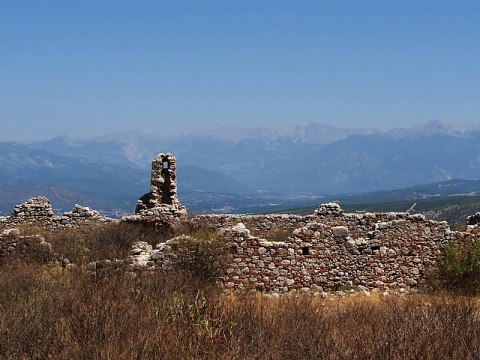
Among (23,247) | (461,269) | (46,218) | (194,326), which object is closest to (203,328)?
(194,326)

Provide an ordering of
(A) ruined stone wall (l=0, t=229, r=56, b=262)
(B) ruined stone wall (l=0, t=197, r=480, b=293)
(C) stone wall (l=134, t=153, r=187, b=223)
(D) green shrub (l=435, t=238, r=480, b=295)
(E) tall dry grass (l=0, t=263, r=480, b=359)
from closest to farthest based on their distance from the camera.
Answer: (E) tall dry grass (l=0, t=263, r=480, b=359), (D) green shrub (l=435, t=238, r=480, b=295), (B) ruined stone wall (l=0, t=197, r=480, b=293), (A) ruined stone wall (l=0, t=229, r=56, b=262), (C) stone wall (l=134, t=153, r=187, b=223)

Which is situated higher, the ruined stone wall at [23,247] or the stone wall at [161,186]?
the stone wall at [161,186]

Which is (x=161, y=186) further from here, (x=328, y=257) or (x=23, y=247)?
(x=328, y=257)

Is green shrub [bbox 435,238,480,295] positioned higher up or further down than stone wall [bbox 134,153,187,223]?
further down

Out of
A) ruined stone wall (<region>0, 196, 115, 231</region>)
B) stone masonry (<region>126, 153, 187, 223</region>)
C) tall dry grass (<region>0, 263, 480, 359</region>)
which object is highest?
stone masonry (<region>126, 153, 187, 223</region>)

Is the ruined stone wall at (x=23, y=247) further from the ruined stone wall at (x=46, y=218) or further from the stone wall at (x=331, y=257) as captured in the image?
the ruined stone wall at (x=46, y=218)

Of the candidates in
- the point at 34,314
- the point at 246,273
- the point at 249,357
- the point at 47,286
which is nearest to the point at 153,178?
Result: the point at 246,273

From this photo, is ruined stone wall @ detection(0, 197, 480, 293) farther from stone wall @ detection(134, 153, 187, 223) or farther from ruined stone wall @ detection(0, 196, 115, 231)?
stone wall @ detection(134, 153, 187, 223)

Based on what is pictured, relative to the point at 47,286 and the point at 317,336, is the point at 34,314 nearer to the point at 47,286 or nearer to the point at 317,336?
the point at 47,286

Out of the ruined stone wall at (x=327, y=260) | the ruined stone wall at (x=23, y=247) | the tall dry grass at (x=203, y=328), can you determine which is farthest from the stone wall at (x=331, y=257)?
the ruined stone wall at (x=23, y=247)

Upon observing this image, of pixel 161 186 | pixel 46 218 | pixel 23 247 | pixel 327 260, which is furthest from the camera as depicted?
pixel 161 186

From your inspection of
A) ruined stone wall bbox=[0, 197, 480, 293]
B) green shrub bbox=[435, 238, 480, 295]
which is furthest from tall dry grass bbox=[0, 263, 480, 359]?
green shrub bbox=[435, 238, 480, 295]

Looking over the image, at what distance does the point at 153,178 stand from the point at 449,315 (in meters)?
18.3

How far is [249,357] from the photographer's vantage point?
905cm
